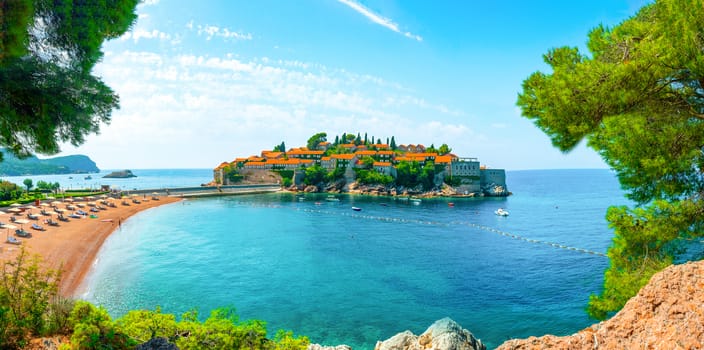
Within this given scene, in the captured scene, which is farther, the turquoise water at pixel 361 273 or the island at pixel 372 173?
the island at pixel 372 173

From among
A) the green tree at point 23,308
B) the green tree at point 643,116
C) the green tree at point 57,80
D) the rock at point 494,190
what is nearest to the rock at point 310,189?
the rock at point 494,190

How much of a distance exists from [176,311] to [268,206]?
5182 cm

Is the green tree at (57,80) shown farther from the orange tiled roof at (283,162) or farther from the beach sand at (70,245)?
the orange tiled roof at (283,162)

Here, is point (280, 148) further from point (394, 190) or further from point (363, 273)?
point (363, 273)

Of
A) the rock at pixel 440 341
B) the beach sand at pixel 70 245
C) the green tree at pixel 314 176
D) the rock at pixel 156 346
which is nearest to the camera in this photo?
the rock at pixel 156 346

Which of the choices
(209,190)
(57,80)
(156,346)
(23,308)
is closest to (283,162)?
(209,190)

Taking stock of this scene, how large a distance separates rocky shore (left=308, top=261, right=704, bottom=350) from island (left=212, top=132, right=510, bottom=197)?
86.4m

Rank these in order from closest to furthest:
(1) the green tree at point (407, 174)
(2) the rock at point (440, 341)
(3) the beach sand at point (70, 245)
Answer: (2) the rock at point (440, 341) < (3) the beach sand at point (70, 245) < (1) the green tree at point (407, 174)

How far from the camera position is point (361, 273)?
2708 centimetres

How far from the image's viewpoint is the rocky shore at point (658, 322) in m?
4.11

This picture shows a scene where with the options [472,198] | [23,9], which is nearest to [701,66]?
[23,9]

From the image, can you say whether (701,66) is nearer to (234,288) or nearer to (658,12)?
(658,12)


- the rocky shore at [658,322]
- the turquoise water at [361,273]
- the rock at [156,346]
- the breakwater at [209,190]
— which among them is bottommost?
the turquoise water at [361,273]

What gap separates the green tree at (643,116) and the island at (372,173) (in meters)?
82.5
